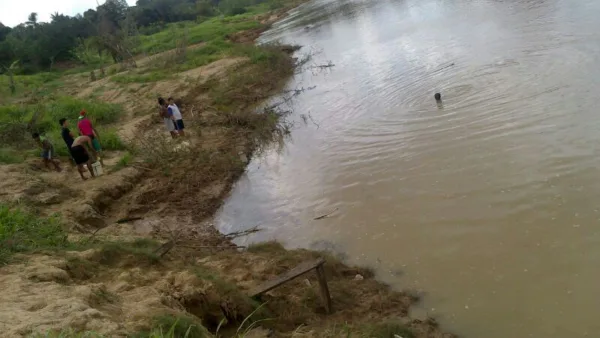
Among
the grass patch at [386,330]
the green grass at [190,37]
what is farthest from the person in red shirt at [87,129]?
the green grass at [190,37]

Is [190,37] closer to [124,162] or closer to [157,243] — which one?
[124,162]

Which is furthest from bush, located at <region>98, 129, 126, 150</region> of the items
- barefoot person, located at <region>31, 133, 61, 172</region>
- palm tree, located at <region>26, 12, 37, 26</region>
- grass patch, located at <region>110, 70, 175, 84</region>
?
palm tree, located at <region>26, 12, 37, 26</region>

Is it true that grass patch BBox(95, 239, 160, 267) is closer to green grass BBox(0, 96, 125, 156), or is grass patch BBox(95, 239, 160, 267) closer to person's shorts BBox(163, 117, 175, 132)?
green grass BBox(0, 96, 125, 156)

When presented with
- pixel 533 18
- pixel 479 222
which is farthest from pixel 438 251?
pixel 533 18

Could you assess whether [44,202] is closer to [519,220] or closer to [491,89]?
[519,220]

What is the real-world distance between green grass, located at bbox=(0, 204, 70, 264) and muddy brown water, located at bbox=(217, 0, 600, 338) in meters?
3.29

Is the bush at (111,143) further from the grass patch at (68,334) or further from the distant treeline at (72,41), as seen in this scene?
the distant treeline at (72,41)

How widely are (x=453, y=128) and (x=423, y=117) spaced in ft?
4.39

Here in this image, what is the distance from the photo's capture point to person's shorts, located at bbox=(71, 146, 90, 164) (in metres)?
11.3

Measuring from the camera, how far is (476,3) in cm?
2641

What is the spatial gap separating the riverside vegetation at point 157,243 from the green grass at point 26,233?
0.08 ft

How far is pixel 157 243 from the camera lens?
7902mm

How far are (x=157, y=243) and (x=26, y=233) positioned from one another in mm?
1956

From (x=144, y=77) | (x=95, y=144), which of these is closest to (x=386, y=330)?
(x=95, y=144)
